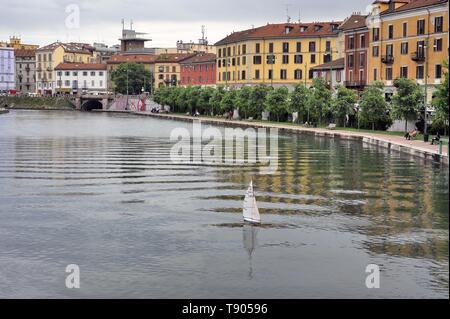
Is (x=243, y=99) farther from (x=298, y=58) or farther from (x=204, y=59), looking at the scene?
(x=204, y=59)

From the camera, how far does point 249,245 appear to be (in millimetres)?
25219

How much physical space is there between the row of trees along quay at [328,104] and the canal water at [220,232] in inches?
671

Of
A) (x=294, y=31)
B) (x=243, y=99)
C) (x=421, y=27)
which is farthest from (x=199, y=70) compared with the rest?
Result: (x=421, y=27)

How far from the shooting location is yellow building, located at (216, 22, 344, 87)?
138 meters

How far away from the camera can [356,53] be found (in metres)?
106

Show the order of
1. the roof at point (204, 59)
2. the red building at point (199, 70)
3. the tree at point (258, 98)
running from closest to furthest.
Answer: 1. the tree at point (258, 98)
2. the roof at point (204, 59)
3. the red building at point (199, 70)

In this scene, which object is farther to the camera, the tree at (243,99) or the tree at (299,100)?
the tree at (243,99)

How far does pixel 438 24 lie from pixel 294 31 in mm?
58433

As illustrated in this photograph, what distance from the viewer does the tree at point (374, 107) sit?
7988 centimetres

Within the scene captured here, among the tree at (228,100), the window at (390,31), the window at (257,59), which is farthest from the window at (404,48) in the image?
the window at (257,59)

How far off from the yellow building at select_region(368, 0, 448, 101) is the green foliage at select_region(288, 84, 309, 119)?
9427mm

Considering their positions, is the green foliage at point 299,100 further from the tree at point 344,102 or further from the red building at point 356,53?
the red building at point 356,53

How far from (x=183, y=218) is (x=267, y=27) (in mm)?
117984
